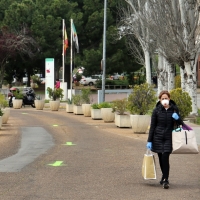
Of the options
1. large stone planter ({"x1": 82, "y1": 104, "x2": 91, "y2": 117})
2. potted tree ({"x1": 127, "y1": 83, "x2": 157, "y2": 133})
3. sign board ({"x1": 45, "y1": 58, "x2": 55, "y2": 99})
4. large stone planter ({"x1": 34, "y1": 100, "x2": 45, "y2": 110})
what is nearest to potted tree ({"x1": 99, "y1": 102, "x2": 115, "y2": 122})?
large stone planter ({"x1": 82, "y1": 104, "x2": 91, "y2": 117})

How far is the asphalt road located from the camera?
939 cm

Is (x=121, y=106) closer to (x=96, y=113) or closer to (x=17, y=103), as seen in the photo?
(x=96, y=113)

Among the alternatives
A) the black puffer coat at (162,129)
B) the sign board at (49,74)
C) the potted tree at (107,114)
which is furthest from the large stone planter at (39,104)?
the black puffer coat at (162,129)

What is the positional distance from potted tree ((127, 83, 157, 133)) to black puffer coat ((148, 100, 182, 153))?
10.4m

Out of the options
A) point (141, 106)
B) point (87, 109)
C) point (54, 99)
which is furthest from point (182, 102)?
point (54, 99)

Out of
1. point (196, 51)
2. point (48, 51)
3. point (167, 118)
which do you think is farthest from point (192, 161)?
point (48, 51)

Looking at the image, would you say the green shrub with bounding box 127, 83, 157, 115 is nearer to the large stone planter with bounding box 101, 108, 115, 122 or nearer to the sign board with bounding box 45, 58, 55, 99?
the large stone planter with bounding box 101, 108, 115, 122

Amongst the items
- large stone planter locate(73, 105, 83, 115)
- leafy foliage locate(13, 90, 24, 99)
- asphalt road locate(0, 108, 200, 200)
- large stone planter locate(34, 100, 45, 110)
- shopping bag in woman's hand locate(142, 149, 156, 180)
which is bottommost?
asphalt road locate(0, 108, 200, 200)

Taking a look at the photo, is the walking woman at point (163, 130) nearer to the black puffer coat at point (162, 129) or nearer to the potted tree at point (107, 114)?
the black puffer coat at point (162, 129)

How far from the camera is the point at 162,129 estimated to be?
1013 centimetres

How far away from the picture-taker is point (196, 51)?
27.0 meters

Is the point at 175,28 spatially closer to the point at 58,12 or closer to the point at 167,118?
the point at 167,118

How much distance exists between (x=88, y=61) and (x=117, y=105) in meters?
33.2

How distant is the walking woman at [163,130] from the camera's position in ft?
33.0
